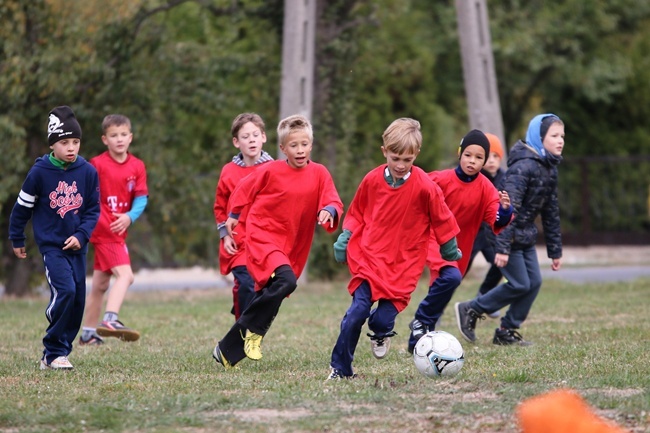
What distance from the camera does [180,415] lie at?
5.47m

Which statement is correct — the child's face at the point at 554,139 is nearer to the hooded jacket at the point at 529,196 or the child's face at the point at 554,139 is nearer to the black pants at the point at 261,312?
the hooded jacket at the point at 529,196

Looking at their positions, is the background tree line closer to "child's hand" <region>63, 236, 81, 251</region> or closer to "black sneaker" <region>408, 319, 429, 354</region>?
"child's hand" <region>63, 236, 81, 251</region>

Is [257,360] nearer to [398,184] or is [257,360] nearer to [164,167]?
[398,184]

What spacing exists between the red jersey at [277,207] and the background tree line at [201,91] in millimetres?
7936

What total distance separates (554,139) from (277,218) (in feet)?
8.97

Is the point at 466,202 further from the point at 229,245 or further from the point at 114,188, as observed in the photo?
the point at 114,188

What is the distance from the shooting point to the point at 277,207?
7.18 meters

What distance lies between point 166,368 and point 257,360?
25.9 inches

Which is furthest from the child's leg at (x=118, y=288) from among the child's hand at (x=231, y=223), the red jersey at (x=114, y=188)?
the child's hand at (x=231, y=223)

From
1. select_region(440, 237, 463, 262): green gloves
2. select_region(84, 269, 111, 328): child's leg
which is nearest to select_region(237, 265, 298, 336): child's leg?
select_region(440, 237, 463, 262): green gloves

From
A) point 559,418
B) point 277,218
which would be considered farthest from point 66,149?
point 559,418

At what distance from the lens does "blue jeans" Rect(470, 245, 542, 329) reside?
8953mm

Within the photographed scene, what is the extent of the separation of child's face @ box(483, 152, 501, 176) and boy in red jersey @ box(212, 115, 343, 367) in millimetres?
3400

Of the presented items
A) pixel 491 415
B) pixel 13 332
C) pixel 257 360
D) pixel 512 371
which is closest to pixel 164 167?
pixel 13 332
